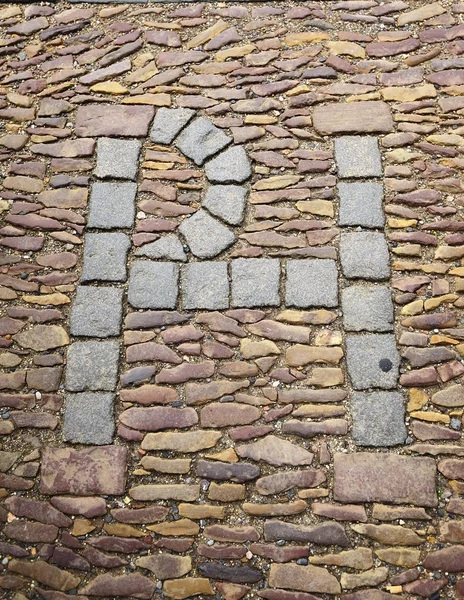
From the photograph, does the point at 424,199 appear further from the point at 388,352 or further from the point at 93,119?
the point at 93,119

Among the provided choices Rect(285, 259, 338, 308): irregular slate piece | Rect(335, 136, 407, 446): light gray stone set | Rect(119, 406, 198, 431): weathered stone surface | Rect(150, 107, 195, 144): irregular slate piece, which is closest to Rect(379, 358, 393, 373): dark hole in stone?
Rect(335, 136, 407, 446): light gray stone set

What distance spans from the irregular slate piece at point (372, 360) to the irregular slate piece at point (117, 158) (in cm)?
173

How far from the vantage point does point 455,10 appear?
16.6 ft

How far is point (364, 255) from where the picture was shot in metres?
4.06

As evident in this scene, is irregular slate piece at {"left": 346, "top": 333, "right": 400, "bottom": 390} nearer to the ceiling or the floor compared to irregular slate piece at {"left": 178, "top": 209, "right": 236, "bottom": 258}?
nearer to the floor

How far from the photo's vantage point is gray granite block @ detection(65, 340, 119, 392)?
12.3 ft

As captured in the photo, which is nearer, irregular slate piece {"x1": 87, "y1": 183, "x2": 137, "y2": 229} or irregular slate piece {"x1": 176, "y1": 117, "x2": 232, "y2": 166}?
irregular slate piece {"x1": 87, "y1": 183, "x2": 137, "y2": 229}

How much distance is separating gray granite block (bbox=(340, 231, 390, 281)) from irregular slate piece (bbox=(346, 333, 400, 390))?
382mm

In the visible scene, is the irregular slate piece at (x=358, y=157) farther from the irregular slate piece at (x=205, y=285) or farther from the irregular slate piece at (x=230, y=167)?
the irregular slate piece at (x=205, y=285)

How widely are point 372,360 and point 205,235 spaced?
1.21 m

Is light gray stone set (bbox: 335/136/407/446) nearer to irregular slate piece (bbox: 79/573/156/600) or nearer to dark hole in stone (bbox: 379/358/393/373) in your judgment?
dark hole in stone (bbox: 379/358/393/373)

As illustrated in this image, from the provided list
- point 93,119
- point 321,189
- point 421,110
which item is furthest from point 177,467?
point 421,110

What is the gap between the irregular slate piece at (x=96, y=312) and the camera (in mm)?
3904

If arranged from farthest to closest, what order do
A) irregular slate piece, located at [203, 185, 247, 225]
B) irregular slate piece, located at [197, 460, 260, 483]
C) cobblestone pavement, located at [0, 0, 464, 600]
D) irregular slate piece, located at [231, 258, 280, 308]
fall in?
1. irregular slate piece, located at [203, 185, 247, 225]
2. irregular slate piece, located at [231, 258, 280, 308]
3. irregular slate piece, located at [197, 460, 260, 483]
4. cobblestone pavement, located at [0, 0, 464, 600]
